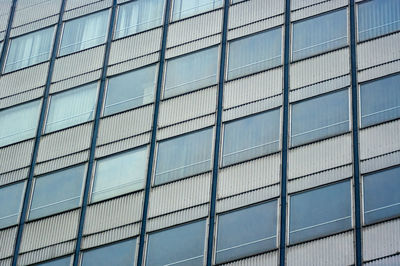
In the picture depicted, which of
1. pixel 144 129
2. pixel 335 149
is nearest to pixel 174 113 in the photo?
pixel 144 129

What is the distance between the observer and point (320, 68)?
48.9 m

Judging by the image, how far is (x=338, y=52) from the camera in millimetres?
48938

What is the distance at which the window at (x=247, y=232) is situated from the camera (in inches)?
1763

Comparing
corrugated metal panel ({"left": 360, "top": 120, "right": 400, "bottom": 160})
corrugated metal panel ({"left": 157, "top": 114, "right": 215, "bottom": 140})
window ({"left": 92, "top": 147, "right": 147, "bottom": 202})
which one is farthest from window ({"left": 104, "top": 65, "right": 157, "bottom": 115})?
corrugated metal panel ({"left": 360, "top": 120, "right": 400, "bottom": 160})

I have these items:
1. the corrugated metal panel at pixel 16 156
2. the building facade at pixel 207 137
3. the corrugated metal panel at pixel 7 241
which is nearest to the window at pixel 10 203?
the building facade at pixel 207 137

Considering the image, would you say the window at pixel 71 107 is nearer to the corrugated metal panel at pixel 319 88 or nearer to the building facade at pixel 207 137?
the building facade at pixel 207 137

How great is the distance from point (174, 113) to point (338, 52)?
836 cm

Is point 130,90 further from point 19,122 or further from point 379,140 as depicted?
point 379,140

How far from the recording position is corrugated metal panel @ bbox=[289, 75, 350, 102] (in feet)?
157

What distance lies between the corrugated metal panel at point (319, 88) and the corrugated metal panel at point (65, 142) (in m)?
10.7

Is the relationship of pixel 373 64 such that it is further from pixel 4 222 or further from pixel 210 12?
pixel 4 222

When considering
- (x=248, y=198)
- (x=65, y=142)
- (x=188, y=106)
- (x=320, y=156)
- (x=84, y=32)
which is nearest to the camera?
(x=320, y=156)

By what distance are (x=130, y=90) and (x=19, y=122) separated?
6.58m

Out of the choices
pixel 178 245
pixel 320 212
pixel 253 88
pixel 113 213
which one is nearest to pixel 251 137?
pixel 253 88
